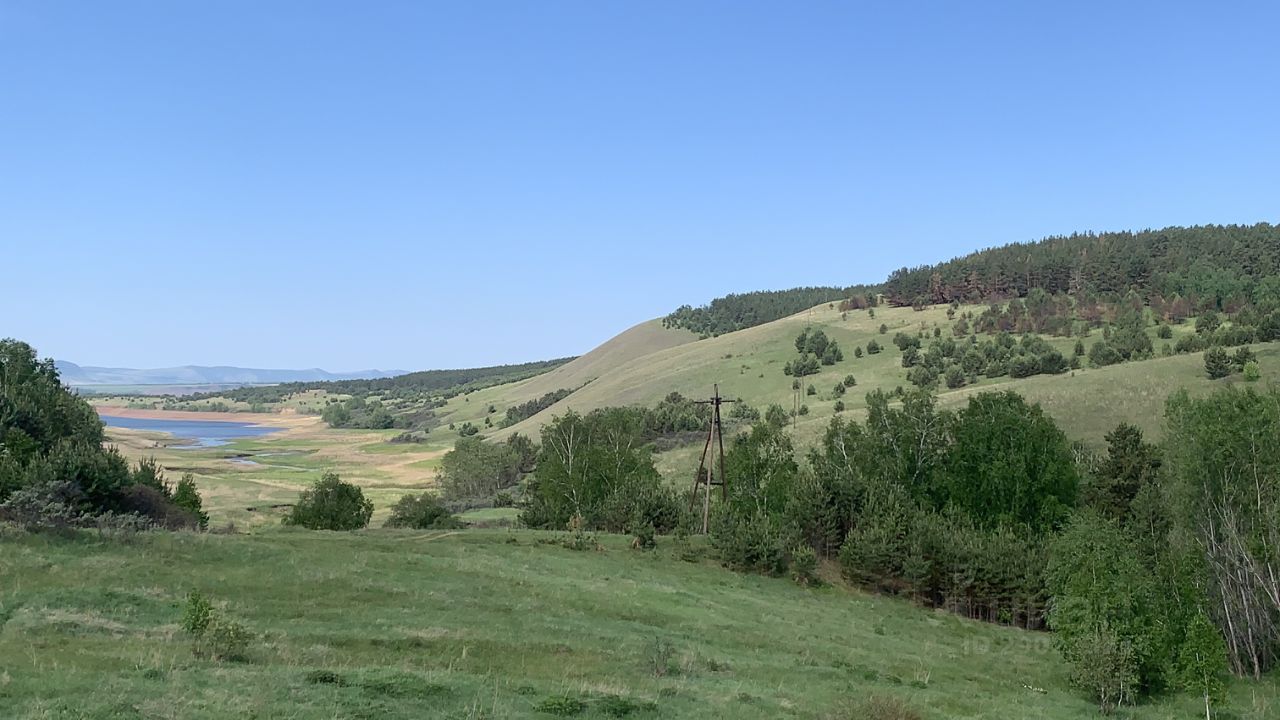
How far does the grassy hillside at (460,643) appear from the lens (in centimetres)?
1650

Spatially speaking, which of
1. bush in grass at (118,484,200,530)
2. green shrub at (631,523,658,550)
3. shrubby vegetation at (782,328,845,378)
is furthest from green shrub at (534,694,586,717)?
shrubby vegetation at (782,328,845,378)

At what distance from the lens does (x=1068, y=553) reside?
108 ft

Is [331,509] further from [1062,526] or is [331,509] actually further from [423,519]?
[1062,526]

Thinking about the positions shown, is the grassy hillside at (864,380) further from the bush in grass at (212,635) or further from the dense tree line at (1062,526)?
the bush in grass at (212,635)

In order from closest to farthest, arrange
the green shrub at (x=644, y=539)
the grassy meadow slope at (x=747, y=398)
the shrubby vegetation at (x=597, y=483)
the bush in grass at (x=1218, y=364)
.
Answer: the green shrub at (x=644, y=539)
the shrubby vegetation at (x=597, y=483)
the grassy meadow slope at (x=747, y=398)
the bush in grass at (x=1218, y=364)

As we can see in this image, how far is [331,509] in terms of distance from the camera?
67.9 meters

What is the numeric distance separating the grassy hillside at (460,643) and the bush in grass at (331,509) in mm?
22493

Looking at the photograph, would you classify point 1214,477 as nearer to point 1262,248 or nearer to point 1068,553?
point 1068,553

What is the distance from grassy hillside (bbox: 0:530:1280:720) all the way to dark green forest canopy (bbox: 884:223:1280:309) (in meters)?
149

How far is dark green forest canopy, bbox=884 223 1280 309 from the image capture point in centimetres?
16075

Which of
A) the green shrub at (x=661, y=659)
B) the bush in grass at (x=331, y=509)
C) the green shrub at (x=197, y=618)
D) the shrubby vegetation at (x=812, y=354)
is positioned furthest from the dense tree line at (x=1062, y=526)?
the shrubby vegetation at (x=812, y=354)

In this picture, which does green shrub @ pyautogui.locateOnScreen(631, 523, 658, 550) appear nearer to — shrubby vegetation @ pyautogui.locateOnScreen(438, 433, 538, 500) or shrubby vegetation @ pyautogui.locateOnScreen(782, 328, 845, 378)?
shrubby vegetation @ pyautogui.locateOnScreen(438, 433, 538, 500)

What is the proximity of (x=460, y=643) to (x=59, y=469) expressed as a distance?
111 feet

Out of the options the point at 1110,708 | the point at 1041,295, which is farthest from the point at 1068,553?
the point at 1041,295
